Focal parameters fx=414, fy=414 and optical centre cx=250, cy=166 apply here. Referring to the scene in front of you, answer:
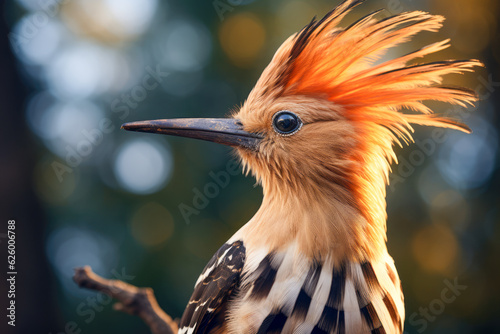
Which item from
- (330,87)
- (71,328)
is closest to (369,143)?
(330,87)

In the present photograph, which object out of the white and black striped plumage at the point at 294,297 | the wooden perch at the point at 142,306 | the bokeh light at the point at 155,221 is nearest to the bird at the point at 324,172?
the white and black striped plumage at the point at 294,297

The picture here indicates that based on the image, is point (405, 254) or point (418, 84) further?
point (405, 254)

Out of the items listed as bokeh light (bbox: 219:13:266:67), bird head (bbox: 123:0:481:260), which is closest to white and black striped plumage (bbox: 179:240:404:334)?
bird head (bbox: 123:0:481:260)

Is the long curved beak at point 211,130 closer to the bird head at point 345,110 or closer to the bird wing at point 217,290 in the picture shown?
the bird head at point 345,110

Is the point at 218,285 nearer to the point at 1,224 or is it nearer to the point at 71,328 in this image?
the point at 1,224

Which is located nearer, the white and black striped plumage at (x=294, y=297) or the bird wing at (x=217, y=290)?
the white and black striped plumage at (x=294, y=297)

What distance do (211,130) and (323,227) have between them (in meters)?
0.60

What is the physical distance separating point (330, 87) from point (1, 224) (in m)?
2.87

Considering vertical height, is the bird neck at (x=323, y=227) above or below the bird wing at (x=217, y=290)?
above

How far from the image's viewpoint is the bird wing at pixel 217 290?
152 centimetres

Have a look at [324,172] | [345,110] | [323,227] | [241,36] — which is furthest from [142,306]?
[241,36]

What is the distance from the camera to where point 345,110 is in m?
1.60

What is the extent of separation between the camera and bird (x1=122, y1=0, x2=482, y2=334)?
4.77 feet

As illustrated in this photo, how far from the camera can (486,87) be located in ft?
12.6
